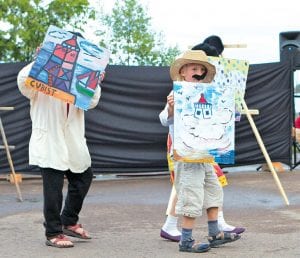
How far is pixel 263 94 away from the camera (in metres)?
11.5

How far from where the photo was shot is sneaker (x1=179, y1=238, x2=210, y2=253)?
524 centimetres

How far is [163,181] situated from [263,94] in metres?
2.55

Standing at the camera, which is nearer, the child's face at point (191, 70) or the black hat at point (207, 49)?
the child's face at point (191, 70)

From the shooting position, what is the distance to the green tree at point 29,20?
2359cm

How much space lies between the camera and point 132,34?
33.0 m

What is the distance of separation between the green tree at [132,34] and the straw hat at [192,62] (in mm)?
27012

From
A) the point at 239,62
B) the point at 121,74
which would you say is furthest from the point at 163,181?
the point at 239,62

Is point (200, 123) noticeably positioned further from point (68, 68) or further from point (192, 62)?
point (68, 68)

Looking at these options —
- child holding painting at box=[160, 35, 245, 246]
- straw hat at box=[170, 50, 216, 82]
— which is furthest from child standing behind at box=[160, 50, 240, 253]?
child holding painting at box=[160, 35, 245, 246]

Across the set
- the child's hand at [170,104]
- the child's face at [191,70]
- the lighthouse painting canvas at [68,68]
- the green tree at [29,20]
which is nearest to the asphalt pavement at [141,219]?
the child's hand at [170,104]

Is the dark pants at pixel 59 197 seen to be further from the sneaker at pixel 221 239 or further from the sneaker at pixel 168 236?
the sneaker at pixel 221 239

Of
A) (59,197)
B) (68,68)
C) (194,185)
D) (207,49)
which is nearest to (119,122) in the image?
(207,49)

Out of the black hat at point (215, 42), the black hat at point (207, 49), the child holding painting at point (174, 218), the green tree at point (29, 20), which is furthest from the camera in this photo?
the green tree at point (29, 20)

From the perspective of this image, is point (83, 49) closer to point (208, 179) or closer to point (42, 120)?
point (42, 120)
